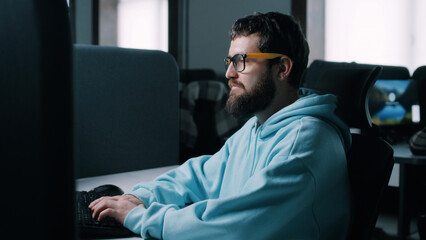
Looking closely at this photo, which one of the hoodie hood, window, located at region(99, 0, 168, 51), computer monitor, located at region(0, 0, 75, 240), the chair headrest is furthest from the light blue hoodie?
window, located at region(99, 0, 168, 51)

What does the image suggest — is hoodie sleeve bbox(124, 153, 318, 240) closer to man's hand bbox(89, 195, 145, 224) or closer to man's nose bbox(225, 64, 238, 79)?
man's hand bbox(89, 195, 145, 224)

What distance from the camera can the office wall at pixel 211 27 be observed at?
3852 mm

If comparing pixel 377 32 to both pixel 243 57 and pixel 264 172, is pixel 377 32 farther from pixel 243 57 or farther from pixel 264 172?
pixel 264 172

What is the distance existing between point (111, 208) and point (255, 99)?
0.38 metres

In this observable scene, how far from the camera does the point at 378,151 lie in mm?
864

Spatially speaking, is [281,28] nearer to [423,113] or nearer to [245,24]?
[245,24]

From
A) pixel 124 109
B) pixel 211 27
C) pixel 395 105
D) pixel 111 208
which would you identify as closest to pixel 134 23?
pixel 211 27

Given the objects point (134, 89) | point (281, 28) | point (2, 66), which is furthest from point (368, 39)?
point (2, 66)

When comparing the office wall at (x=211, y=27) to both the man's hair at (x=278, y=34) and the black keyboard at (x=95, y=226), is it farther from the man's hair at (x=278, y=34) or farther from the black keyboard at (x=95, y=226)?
the black keyboard at (x=95, y=226)

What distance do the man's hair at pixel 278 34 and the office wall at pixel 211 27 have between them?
9.22 feet

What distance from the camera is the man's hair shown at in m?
0.97

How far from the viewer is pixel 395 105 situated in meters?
2.50

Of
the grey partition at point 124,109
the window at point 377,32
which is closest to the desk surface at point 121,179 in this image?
the grey partition at point 124,109

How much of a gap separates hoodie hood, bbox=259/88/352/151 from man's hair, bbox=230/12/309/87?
5.4 inches
